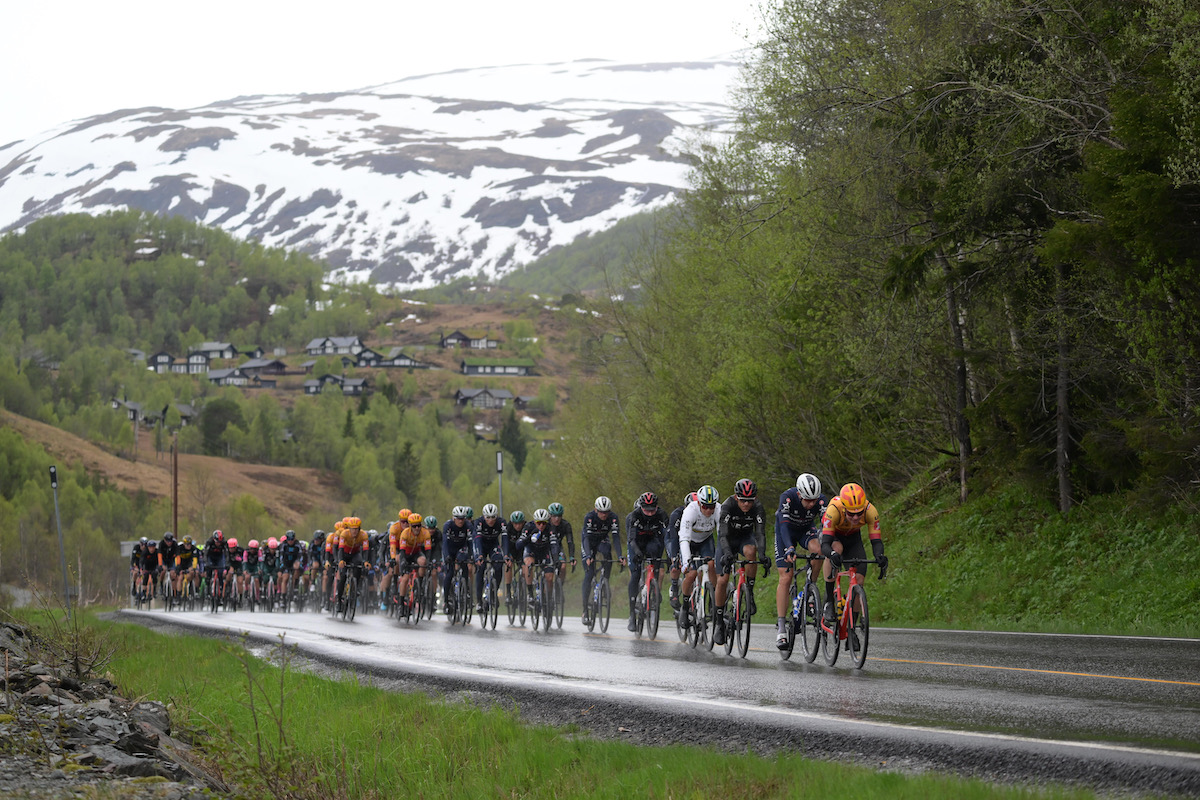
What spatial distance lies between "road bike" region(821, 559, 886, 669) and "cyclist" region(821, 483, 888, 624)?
72 millimetres

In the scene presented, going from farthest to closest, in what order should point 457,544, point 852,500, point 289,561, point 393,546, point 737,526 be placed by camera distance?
point 289,561 < point 393,546 < point 457,544 < point 737,526 < point 852,500

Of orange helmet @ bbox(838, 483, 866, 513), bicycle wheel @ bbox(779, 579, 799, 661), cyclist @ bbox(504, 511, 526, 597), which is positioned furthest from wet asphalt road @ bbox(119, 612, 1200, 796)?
cyclist @ bbox(504, 511, 526, 597)

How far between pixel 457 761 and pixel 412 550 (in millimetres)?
16024

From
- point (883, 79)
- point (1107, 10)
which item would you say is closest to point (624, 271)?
point (883, 79)

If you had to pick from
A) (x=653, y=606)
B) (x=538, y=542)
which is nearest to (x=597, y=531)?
(x=538, y=542)

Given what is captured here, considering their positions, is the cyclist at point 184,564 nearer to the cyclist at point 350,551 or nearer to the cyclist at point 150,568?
the cyclist at point 150,568

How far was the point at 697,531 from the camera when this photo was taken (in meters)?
15.5

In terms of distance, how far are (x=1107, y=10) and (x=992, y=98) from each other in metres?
1.78

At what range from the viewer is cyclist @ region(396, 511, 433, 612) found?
2447cm

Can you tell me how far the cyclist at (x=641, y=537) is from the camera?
1828 centimetres

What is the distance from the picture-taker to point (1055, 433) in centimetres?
2059

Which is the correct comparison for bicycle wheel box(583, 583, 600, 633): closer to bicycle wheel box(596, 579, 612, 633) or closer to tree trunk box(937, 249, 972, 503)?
bicycle wheel box(596, 579, 612, 633)

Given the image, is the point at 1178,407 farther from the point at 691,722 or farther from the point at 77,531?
the point at 77,531

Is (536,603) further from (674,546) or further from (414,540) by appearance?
(674,546)
